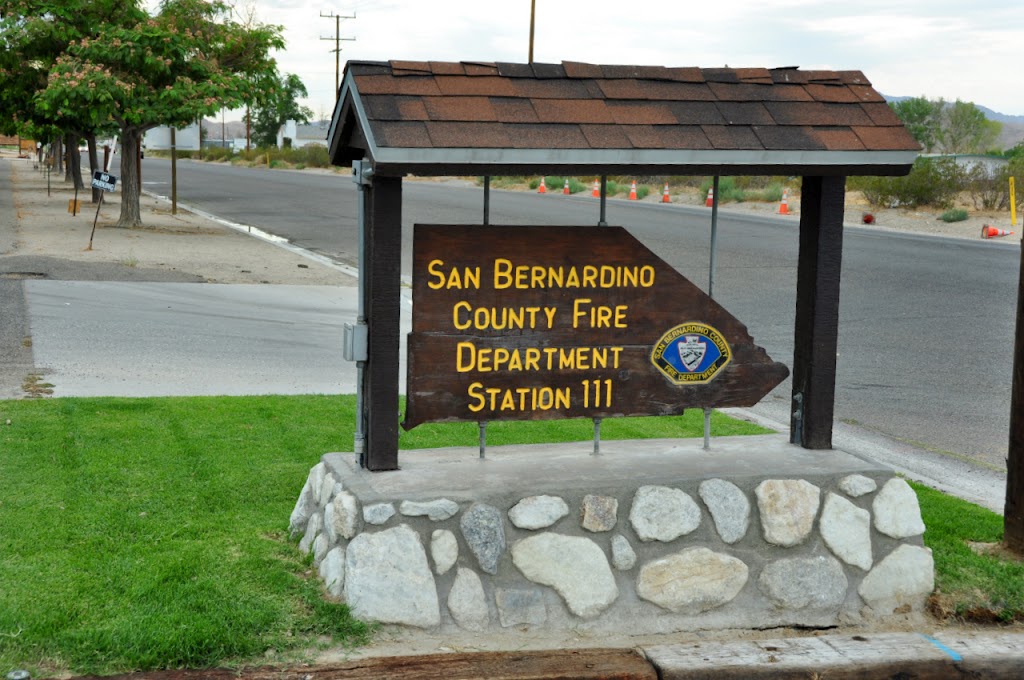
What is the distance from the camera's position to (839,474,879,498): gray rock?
5141 mm

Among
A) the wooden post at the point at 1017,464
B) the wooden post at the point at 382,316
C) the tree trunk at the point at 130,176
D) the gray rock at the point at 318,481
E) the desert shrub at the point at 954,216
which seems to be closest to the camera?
the wooden post at the point at 382,316

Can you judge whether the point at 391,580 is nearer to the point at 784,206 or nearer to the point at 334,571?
the point at 334,571

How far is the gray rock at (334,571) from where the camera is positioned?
473cm

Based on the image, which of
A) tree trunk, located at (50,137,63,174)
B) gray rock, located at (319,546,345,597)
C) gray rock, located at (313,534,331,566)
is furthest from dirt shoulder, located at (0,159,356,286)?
tree trunk, located at (50,137,63,174)

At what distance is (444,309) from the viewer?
498 cm

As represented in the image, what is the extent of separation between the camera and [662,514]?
195 inches

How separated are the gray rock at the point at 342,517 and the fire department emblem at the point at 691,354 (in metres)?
1.45

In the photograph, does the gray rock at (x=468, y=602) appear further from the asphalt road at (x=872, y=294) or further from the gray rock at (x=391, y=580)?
the asphalt road at (x=872, y=294)

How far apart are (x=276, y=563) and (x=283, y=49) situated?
19.6m

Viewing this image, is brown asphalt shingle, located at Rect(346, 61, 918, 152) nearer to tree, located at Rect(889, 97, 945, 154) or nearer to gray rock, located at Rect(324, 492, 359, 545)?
gray rock, located at Rect(324, 492, 359, 545)

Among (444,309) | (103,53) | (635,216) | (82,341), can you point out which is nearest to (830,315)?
(444,309)

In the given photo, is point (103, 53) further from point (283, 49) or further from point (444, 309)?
point (444, 309)

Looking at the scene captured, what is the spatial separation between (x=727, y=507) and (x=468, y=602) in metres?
1.17

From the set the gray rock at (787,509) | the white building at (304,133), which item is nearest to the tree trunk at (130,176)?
the gray rock at (787,509)
